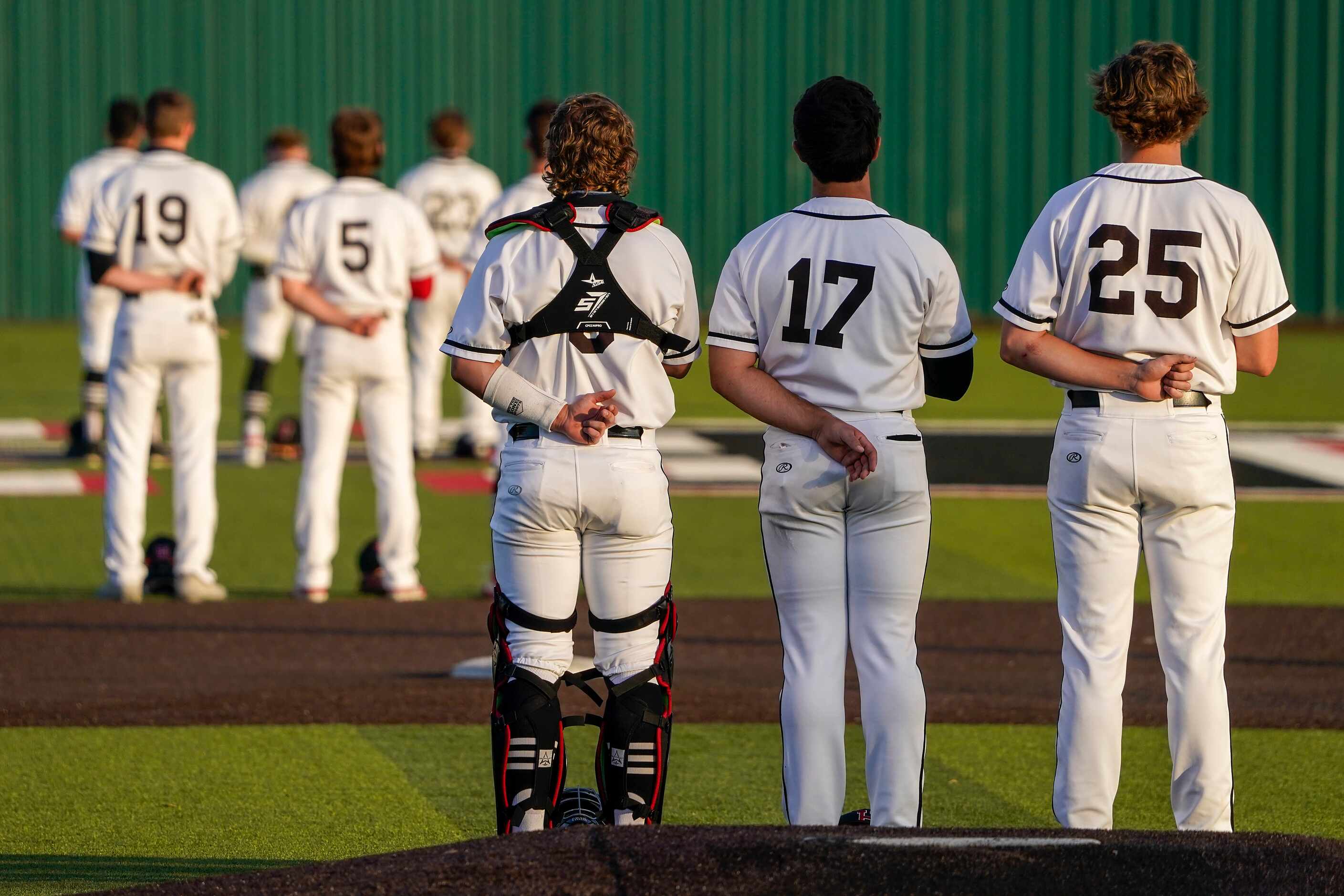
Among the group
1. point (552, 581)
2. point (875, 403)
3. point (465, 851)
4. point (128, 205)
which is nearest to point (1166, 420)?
point (875, 403)

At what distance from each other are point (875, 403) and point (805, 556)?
43 cm

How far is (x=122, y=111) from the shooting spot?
12.1 metres

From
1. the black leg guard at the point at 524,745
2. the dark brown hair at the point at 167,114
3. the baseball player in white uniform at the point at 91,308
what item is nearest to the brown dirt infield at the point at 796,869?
the black leg guard at the point at 524,745

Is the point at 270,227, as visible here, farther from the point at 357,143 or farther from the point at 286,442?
the point at 357,143

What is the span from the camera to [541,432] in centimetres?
493

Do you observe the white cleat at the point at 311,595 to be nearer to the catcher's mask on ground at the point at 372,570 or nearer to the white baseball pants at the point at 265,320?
the catcher's mask on ground at the point at 372,570

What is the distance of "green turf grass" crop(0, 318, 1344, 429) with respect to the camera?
18.6 m

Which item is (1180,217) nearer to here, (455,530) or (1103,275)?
(1103,275)

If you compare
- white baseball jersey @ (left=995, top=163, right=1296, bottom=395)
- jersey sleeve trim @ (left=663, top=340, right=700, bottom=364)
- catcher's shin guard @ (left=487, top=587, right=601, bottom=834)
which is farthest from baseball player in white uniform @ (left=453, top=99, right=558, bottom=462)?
white baseball jersey @ (left=995, top=163, right=1296, bottom=395)

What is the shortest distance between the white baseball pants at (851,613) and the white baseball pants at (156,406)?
5109mm

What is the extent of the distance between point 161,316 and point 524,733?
16.7 feet

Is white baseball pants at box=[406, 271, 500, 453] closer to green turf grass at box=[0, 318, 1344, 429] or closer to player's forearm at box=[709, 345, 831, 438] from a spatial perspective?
green turf grass at box=[0, 318, 1344, 429]

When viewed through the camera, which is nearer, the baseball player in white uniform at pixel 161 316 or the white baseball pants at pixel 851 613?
the white baseball pants at pixel 851 613

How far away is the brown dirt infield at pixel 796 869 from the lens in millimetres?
4199
